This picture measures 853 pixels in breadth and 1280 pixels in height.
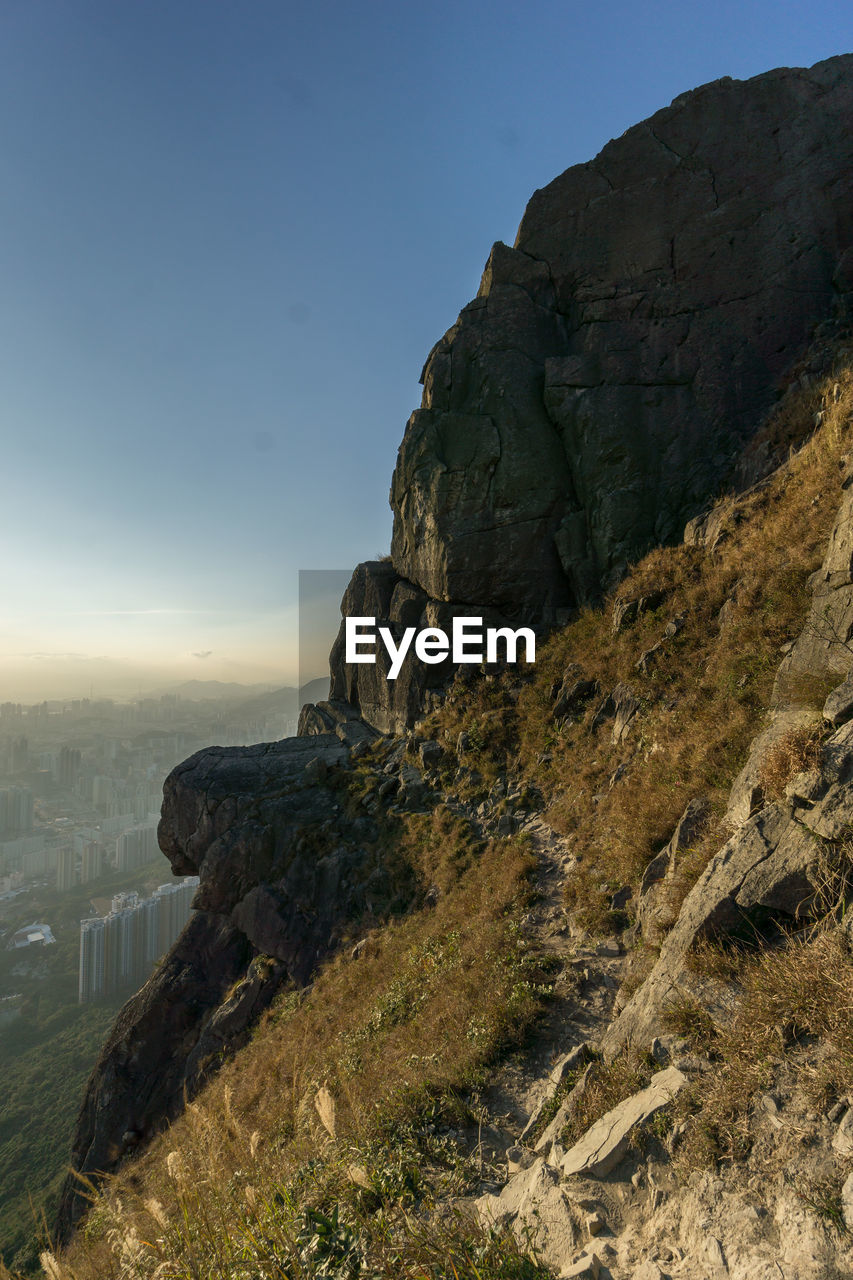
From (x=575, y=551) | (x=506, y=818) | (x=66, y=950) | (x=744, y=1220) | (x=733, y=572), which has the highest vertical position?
(x=575, y=551)

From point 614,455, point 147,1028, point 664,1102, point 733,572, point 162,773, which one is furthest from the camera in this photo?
point 162,773

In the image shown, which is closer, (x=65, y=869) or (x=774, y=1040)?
(x=774, y=1040)

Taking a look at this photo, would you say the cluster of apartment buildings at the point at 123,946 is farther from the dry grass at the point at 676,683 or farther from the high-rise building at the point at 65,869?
the dry grass at the point at 676,683

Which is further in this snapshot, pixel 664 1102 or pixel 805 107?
pixel 805 107

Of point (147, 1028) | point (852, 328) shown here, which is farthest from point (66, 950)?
point (852, 328)

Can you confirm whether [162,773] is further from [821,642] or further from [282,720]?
[821,642]

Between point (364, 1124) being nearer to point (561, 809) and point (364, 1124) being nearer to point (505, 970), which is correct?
point (505, 970)

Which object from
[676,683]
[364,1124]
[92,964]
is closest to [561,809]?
[676,683]
